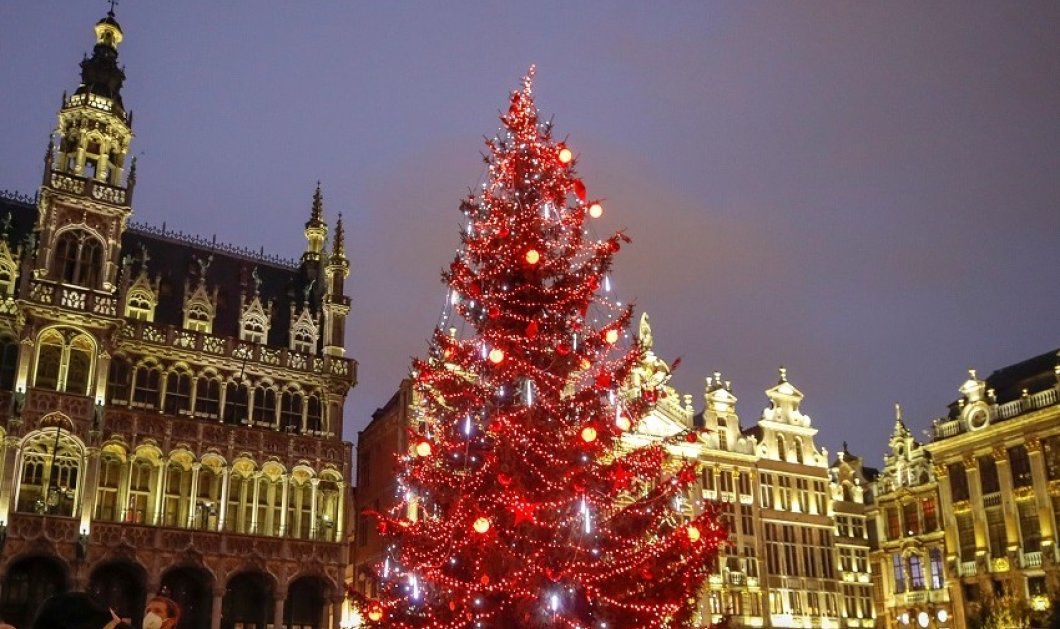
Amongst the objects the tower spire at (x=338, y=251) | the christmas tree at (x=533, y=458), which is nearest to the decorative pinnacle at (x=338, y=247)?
the tower spire at (x=338, y=251)

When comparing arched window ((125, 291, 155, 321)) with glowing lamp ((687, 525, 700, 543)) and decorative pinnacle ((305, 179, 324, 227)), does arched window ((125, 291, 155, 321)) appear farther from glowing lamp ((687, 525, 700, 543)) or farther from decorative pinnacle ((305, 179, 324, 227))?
glowing lamp ((687, 525, 700, 543))

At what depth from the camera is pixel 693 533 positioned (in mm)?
15852

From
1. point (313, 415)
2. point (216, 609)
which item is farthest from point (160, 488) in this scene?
point (313, 415)

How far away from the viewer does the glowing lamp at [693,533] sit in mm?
15844

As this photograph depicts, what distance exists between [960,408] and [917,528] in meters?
7.20

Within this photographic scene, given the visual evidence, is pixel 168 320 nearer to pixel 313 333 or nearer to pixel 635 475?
pixel 313 333

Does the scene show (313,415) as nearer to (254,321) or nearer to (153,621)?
(254,321)

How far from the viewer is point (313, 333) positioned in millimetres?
40656

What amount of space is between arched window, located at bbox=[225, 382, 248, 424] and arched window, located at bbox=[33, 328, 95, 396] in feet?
18.5

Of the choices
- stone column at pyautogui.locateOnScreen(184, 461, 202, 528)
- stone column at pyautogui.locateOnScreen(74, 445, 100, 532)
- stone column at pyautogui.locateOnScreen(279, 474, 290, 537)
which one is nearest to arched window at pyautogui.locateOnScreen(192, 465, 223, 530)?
stone column at pyautogui.locateOnScreen(184, 461, 202, 528)

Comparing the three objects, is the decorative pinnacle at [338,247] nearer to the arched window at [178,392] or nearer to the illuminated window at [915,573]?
the arched window at [178,392]

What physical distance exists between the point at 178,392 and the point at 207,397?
1095 mm

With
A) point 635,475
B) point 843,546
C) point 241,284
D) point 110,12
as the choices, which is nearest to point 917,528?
point 843,546

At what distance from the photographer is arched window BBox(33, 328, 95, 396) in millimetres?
32616
